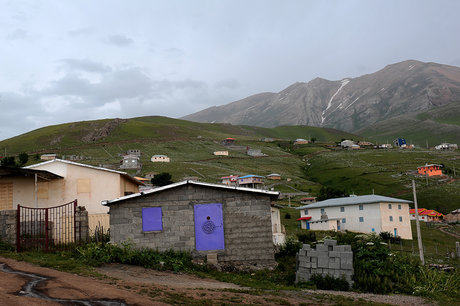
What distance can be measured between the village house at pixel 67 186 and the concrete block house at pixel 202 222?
5955 millimetres

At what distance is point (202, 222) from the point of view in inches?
799

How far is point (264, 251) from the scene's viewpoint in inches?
785

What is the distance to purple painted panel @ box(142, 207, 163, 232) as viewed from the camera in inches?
797

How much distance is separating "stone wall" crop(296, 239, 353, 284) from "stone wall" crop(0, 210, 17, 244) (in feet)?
41.5

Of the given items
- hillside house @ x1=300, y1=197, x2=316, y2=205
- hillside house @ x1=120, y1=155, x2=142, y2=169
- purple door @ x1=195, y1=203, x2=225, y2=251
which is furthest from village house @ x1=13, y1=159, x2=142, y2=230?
hillside house @ x1=120, y1=155, x2=142, y2=169

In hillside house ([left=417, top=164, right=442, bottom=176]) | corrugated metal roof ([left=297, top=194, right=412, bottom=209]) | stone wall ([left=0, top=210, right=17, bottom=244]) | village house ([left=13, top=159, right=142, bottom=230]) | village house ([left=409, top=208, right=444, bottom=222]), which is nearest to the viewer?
stone wall ([left=0, top=210, right=17, bottom=244])

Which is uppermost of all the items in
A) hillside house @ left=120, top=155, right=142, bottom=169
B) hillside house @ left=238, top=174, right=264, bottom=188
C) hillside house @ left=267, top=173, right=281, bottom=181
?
hillside house @ left=120, top=155, right=142, bottom=169

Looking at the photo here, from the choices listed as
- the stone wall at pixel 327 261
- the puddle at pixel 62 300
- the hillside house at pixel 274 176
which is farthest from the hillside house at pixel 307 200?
the puddle at pixel 62 300

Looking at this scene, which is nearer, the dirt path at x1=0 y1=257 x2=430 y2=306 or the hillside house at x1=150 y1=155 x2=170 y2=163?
the dirt path at x1=0 y1=257 x2=430 y2=306

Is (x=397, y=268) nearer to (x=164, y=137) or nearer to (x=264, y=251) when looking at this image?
(x=264, y=251)

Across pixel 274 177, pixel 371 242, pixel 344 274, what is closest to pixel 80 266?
pixel 344 274

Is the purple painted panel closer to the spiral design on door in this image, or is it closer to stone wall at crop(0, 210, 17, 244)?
the spiral design on door

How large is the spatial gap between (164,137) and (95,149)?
35.8 metres

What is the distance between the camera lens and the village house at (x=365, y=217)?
53.2 m
